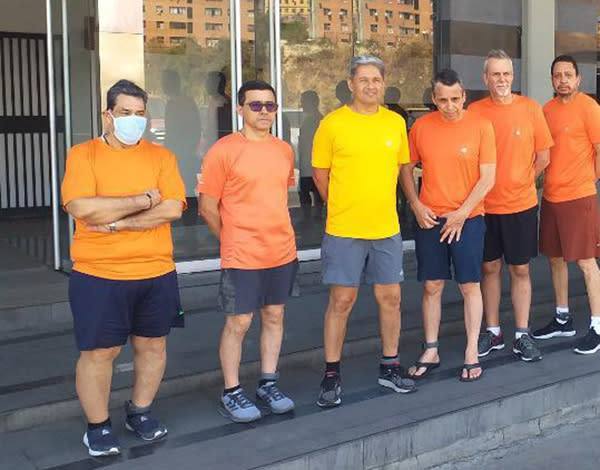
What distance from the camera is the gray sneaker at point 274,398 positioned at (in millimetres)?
4066

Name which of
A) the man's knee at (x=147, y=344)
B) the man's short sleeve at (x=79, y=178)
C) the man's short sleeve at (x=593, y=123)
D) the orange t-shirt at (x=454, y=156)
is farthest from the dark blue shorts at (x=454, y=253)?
the man's short sleeve at (x=79, y=178)

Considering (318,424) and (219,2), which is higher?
(219,2)

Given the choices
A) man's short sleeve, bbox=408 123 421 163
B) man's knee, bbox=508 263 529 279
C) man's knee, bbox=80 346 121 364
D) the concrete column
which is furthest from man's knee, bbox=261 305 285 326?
the concrete column

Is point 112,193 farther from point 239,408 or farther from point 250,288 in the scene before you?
point 239,408

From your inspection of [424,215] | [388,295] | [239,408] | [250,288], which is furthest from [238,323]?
[424,215]

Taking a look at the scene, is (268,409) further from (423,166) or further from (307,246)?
(307,246)

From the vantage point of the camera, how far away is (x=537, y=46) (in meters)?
9.02

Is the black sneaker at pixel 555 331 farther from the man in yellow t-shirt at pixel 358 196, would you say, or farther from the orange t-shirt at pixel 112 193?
the orange t-shirt at pixel 112 193

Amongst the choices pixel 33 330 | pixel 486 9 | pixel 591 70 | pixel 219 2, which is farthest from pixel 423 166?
pixel 591 70

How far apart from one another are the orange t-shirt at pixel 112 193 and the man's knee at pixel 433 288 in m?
1.68

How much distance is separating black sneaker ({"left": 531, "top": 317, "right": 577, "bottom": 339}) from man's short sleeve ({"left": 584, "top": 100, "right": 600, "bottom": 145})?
4.22 feet

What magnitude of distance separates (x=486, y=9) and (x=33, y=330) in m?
5.92

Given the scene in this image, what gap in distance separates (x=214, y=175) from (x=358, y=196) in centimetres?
75

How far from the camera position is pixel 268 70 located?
7.41 metres
